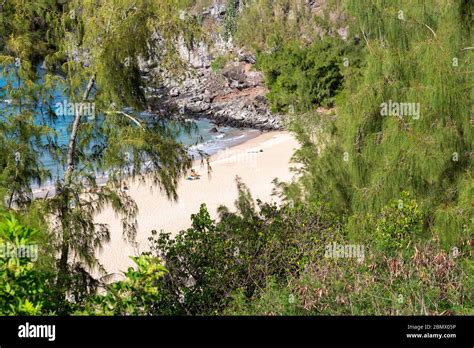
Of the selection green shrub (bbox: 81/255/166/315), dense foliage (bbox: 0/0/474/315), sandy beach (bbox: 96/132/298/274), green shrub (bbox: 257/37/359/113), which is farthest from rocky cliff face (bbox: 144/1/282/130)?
green shrub (bbox: 81/255/166/315)

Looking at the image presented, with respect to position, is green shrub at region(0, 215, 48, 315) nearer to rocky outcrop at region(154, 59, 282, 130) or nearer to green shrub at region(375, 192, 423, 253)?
green shrub at region(375, 192, 423, 253)

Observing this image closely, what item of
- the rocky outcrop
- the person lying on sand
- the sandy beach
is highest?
the rocky outcrop

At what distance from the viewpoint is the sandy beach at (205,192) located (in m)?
18.3

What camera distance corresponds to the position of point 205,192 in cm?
2469

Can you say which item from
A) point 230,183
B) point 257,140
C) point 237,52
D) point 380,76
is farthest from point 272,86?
point 380,76

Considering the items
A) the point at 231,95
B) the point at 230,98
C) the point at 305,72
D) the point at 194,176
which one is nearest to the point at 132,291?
the point at 194,176

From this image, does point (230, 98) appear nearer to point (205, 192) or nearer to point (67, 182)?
point (205, 192)

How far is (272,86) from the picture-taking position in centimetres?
4175

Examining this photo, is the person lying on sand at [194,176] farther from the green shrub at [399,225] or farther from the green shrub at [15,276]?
the green shrub at [15,276]

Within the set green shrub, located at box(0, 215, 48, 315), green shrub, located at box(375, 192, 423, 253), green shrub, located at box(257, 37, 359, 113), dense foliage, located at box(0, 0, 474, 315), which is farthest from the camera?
green shrub, located at box(257, 37, 359, 113)

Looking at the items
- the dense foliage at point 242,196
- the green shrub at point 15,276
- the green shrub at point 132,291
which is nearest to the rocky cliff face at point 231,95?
the dense foliage at point 242,196

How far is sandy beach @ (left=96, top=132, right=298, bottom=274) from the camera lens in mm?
18266

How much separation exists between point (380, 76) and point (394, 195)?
202cm
